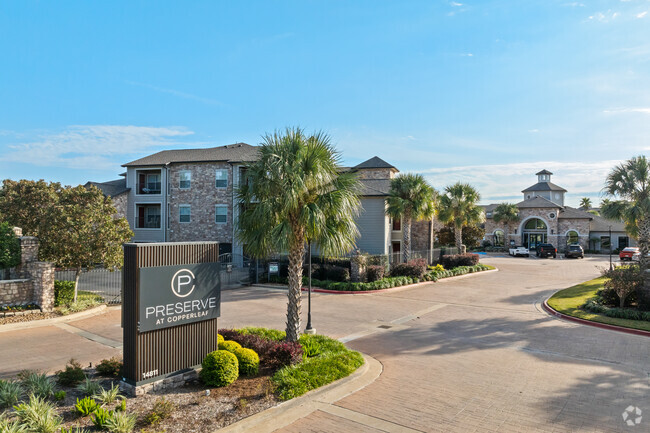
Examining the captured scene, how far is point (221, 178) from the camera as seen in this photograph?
33.4 meters

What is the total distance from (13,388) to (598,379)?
11.9 meters

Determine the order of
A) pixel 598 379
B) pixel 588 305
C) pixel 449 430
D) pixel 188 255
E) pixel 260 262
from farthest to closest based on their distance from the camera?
pixel 260 262 → pixel 588 305 → pixel 598 379 → pixel 188 255 → pixel 449 430

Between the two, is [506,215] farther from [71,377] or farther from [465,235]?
[71,377]

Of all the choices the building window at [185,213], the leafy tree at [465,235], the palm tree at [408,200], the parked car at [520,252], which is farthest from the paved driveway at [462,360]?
the parked car at [520,252]

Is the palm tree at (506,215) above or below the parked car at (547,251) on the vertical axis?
above

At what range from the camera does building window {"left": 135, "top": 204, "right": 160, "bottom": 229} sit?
1397 inches

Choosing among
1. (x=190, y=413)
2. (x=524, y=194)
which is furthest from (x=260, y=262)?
(x=524, y=194)

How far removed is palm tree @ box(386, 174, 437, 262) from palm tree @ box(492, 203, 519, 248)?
35.2 metres

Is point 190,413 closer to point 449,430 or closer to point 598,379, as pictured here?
point 449,430

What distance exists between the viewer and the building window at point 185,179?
34.2m

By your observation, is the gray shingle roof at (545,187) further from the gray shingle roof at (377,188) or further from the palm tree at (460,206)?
the gray shingle roof at (377,188)

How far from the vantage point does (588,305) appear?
17.3 metres

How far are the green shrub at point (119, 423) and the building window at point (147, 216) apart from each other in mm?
31052

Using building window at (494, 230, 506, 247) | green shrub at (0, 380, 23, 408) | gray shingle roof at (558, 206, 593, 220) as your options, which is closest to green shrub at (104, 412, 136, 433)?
green shrub at (0, 380, 23, 408)
